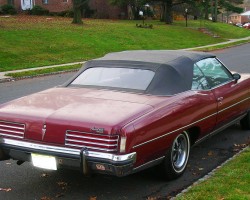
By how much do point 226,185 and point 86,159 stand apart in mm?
1517

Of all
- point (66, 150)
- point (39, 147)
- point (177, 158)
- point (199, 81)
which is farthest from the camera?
point (199, 81)

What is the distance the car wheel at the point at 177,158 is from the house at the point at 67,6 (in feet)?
152

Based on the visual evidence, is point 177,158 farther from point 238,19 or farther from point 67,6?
point 238,19

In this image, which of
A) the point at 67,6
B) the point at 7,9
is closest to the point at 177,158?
the point at 7,9

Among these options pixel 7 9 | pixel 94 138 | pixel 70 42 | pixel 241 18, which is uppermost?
pixel 94 138

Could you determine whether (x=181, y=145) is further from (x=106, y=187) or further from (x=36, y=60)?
(x=36, y=60)

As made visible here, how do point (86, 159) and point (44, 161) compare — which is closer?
point (86, 159)

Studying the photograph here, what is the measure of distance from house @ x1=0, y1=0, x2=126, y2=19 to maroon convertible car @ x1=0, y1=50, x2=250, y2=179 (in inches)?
1793

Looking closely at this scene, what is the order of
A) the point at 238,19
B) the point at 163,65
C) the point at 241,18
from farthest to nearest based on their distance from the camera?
the point at 238,19 < the point at 241,18 < the point at 163,65

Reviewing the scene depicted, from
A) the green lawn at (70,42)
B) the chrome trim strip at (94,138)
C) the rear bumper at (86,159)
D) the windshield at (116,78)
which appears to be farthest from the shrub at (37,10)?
→ the chrome trim strip at (94,138)

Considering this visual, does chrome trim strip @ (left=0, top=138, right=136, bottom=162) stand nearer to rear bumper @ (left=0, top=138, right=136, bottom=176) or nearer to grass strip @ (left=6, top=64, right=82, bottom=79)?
rear bumper @ (left=0, top=138, right=136, bottom=176)

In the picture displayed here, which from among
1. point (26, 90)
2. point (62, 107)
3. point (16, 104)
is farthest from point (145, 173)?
point (26, 90)

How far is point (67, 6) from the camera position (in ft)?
168

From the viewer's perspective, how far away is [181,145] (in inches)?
205
